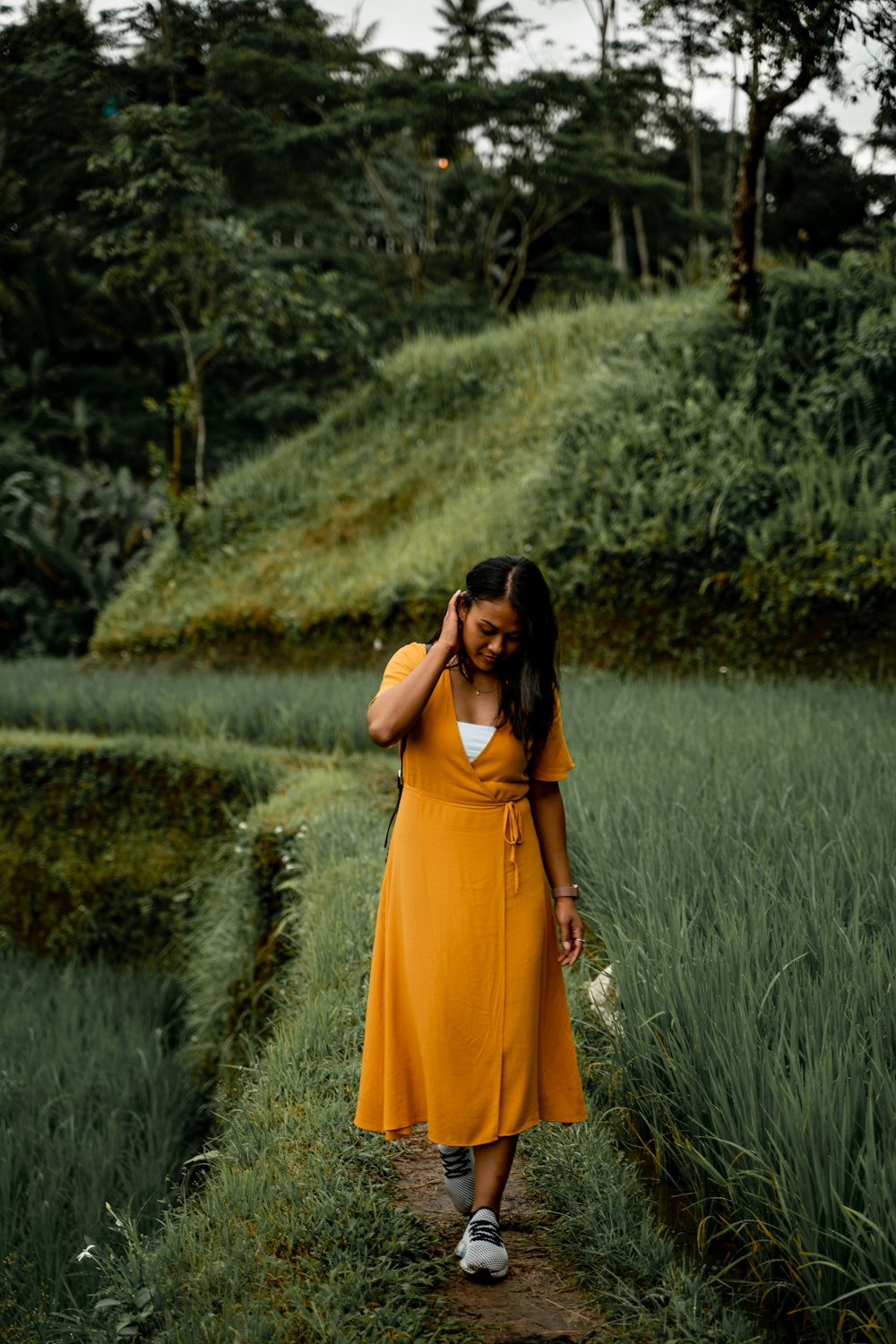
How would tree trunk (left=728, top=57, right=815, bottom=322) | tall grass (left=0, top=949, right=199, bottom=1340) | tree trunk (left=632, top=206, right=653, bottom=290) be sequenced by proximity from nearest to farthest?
tall grass (left=0, top=949, right=199, bottom=1340)
tree trunk (left=728, top=57, right=815, bottom=322)
tree trunk (left=632, top=206, right=653, bottom=290)

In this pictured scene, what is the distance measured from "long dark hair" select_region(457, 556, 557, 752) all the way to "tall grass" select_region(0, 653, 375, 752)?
4.81 m

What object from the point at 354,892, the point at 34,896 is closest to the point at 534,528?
the point at 34,896

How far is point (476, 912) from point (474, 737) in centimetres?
36

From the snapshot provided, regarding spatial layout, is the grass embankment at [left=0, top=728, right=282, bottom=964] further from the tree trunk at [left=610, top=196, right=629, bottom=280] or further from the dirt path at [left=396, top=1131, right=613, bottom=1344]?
the tree trunk at [left=610, top=196, right=629, bottom=280]

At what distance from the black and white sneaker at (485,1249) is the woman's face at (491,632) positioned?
3.69 feet

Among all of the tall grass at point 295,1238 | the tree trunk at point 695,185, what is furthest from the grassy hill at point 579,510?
the tall grass at point 295,1238

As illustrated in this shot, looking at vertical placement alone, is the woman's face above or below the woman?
above

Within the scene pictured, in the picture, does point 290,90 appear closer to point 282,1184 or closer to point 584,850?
point 584,850

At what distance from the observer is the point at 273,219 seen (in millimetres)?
17219

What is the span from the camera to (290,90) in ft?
51.3

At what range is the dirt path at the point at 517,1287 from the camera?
2000mm

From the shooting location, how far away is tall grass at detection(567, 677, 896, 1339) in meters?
1.87

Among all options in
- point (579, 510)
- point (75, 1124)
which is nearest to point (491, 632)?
point (75, 1124)

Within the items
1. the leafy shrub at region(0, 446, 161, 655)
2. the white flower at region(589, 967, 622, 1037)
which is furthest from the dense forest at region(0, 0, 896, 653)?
the white flower at region(589, 967, 622, 1037)
